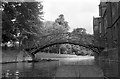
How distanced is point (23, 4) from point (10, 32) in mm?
6938

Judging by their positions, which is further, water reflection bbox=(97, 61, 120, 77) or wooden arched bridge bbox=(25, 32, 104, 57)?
wooden arched bridge bbox=(25, 32, 104, 57)

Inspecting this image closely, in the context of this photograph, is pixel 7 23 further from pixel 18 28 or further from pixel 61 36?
pixel 61 36

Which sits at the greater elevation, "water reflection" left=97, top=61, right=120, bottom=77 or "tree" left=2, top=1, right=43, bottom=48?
"tree" left=2, top=1, right=43, bottom=48

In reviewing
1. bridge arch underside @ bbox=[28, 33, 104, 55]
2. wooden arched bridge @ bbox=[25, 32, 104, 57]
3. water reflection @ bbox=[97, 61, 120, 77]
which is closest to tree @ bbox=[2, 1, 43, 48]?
wooden arched bridge @ bbox=[25, 32, 104, 57]

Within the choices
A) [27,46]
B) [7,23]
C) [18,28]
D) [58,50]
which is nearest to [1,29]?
[7,23]

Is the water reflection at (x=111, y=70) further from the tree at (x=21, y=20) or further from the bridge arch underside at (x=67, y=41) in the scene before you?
the bridge arch underside at (x=67, y=41)

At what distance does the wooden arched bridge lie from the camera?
2461 inches

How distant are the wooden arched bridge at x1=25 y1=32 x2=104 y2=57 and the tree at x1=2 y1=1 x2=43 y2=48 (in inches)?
555

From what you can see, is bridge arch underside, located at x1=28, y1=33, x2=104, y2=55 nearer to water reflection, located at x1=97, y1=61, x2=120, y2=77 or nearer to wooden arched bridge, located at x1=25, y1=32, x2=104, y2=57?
wooden arched bridge, located at x1=25, y1=32, x2=104, y2=57

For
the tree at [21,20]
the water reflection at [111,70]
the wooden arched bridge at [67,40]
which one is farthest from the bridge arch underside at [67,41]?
the water reflection at [111,70]

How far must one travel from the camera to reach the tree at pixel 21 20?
129ft

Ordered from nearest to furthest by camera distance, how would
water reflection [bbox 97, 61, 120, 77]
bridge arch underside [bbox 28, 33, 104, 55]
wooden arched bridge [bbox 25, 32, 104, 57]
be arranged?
water reflection [bbox 97, 61, 120, 77], wooden arched bridge [bbox 25, 32, 104, 57], bridge arch underside [bbox 28, 33, 104, 55]

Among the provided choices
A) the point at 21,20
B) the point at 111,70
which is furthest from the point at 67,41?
the point at 111,70

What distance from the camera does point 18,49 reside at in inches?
1866
